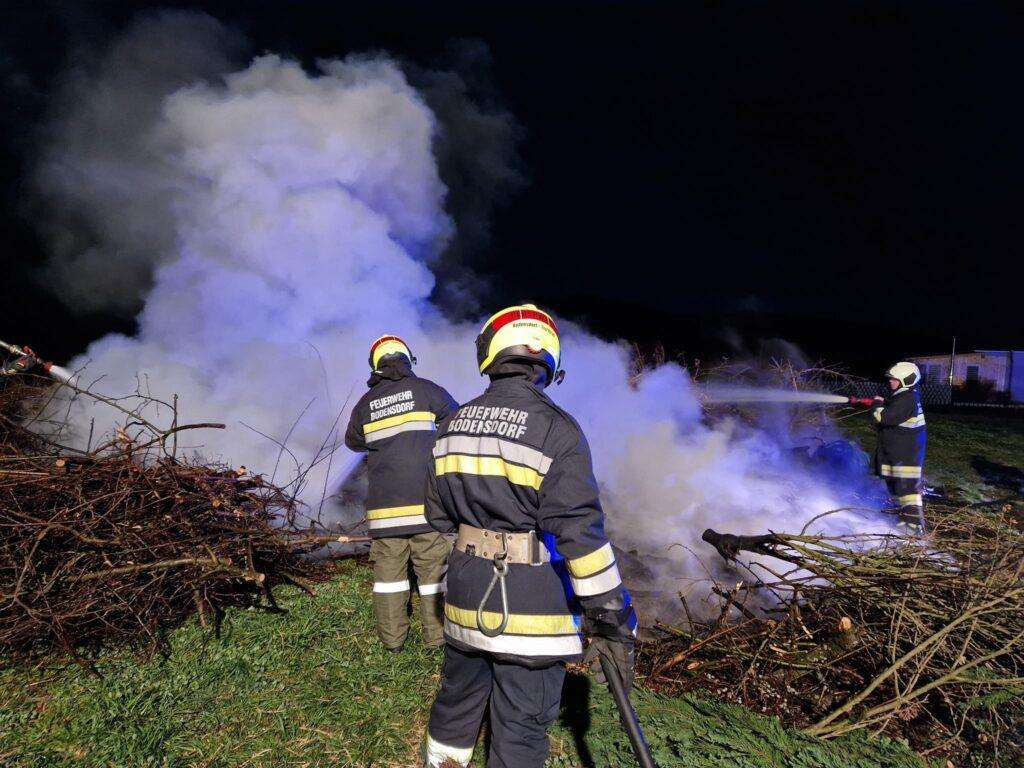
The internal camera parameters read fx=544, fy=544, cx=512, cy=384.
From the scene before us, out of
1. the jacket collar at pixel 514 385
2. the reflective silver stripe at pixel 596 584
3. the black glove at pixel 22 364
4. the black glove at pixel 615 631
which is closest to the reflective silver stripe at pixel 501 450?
the jacket collar at pixel 514 385

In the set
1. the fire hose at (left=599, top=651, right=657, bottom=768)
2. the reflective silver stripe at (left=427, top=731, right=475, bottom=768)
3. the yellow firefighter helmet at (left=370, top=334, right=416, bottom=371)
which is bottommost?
the reflective silver stripe at (left=427, top=731, right=475, bottom=768)

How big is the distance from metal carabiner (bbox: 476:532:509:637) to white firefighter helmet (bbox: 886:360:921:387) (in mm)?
6982

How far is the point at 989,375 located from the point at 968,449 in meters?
13.1

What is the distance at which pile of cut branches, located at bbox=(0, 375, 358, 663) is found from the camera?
12.4 feet

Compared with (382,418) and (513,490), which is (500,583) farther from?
(382,418)

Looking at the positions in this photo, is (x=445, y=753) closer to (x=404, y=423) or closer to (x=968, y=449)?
(x=404, y=423)

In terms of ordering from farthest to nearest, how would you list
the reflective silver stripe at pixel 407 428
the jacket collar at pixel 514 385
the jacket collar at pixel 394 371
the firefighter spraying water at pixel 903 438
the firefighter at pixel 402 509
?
the firefighter spraying water at pixel 903 438 → the jacket collar at pixel 394 371 → the reflective silver stripe at pixel 407 428 → the firefighter at pixel 402 509 → the jacket collar at pixel 514 385

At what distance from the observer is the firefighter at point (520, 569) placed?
7.61ft

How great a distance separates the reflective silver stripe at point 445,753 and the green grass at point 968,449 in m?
9.48

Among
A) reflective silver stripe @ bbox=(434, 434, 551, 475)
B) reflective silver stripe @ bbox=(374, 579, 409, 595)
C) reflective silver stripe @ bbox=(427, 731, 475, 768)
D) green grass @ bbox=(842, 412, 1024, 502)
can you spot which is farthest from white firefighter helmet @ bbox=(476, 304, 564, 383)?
green grass @ bbox=(842, 412, 1024, 502)

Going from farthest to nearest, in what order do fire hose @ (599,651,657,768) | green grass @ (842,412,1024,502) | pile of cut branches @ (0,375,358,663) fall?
green grass @ (842,412,1024,502) → pile of cut branches @ (0,375,358,663) → fire hose @ (599,651,657,768)

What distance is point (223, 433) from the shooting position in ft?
21.4

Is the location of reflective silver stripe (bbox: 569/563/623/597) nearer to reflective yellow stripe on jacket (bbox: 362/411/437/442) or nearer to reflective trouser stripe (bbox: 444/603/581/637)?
reflective trouser stripe (bbox: 444/603/581/637)

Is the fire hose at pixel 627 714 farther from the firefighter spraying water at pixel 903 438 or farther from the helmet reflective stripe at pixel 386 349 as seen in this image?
the firefighter spraying water at pixel 903 438
